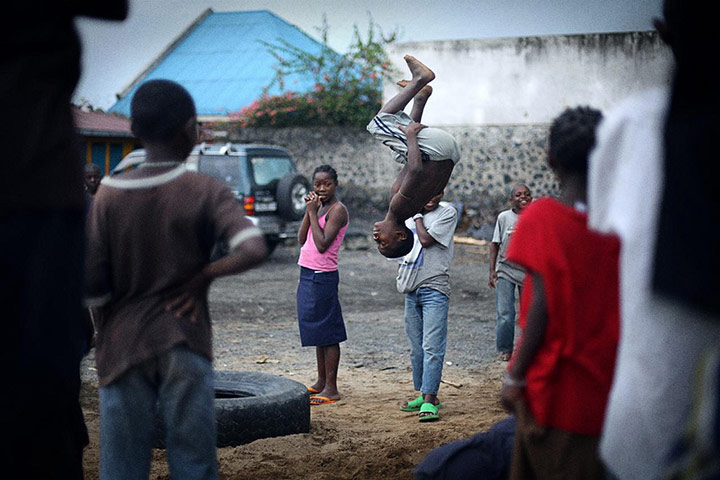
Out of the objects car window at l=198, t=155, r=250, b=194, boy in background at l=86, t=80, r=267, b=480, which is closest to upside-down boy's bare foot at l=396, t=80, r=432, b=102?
boy in background at l=86, t=80, r=267, b=480

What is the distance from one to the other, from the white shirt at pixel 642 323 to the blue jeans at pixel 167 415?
1449 mm

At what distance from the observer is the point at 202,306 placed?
3.00 m

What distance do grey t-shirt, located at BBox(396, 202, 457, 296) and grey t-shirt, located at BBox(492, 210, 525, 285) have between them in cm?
171

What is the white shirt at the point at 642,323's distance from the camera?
75.5 inches

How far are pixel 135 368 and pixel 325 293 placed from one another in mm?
3920

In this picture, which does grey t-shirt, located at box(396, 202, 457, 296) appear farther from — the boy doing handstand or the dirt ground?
the boy doing handstand

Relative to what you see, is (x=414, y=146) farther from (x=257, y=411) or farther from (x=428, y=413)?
(x=428, y=413)

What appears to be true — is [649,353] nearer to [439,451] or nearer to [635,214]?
[635,214]

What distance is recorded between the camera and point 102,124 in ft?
69.4

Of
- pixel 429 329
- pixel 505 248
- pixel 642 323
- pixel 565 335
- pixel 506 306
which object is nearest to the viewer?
pixel 642 323

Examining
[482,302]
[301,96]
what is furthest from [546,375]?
[301,96]

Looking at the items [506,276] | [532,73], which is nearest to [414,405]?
[506,276]

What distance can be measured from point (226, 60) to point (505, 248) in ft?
71.4

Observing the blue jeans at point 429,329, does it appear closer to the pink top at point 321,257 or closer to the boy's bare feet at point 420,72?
the pink top at point 321,257
